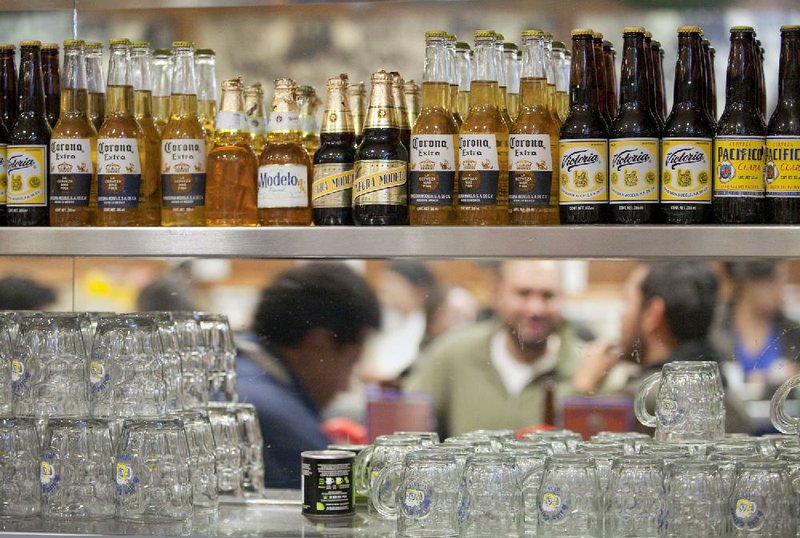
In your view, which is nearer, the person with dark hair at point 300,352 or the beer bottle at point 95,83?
the beer bottle at point 95,83

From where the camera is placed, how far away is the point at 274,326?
265cm

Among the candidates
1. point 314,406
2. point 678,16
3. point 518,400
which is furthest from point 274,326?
point 678,16

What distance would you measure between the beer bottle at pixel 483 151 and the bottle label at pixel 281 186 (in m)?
0.28

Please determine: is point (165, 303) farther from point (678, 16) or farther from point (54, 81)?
point (678, 16)

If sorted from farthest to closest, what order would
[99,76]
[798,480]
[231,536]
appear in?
[99,76]
[231,536]
[798,480]

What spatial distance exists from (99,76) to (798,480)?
1410 mm

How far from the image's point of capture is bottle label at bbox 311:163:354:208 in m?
2.19

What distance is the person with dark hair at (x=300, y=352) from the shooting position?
2.63 metres

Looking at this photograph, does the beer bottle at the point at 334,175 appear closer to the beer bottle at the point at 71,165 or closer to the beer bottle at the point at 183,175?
the beer bottle at the point at 183,175

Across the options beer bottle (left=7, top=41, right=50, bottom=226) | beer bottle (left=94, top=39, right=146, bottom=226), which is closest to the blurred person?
beer bottle (left=94, top=39, right=146, bottom=226)

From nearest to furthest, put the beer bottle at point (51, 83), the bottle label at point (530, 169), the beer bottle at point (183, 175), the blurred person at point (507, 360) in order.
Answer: the bottle label at point (530, 169), the beer bottle at point (183, 175), the beer bottle at point (51, 83), the blurred person at point (507, 360)

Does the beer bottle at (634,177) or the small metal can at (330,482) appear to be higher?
the beer bottle at (634,177)

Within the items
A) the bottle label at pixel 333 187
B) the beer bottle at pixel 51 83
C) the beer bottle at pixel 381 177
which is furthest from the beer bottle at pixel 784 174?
the beer bottle at pixel 51 83

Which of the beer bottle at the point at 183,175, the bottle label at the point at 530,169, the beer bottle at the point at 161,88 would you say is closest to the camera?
the bottle label at the point at 530,169
